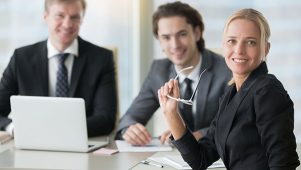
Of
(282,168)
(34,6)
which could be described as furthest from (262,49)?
(34,6)

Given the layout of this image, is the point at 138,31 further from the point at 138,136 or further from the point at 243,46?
the point at 243,46

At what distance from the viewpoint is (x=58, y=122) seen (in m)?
2.65

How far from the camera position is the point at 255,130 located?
1.97 meters

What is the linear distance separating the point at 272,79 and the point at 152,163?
29.4 inches

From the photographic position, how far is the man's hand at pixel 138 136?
2.85 metres

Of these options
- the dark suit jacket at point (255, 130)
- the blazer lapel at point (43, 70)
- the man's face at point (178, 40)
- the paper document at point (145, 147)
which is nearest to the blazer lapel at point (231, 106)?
the dark suit jacket at point (255, 130)

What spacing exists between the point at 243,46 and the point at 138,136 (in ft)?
3.36

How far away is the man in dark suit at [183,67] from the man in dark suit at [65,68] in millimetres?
226

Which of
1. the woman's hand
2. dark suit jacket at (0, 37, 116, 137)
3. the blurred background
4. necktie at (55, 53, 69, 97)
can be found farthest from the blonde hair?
the blurred background

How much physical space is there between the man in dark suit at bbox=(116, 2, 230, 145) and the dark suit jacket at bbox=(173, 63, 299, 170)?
943 mm

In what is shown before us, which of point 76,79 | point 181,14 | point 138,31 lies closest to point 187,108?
point 181,14

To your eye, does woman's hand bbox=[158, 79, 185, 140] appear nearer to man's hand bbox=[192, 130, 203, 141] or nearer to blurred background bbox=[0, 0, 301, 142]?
man's hand bbox=[192, 130, 203, 141]

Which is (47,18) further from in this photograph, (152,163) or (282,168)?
(282,168)

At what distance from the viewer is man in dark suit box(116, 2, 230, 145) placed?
3.17 m
